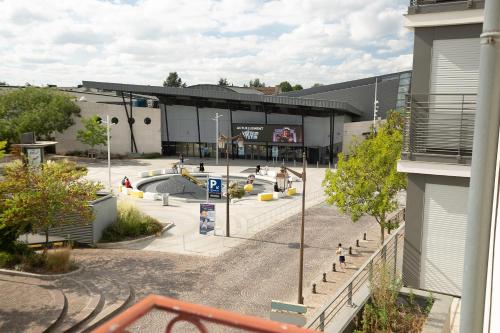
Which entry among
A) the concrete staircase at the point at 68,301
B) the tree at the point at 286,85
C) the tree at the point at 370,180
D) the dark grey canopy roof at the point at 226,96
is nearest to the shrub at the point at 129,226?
the concrete staircase at the point at 68,301

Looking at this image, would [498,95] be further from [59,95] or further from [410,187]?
[59,95]

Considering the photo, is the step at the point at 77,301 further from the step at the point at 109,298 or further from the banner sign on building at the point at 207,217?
the banner sign on building at the point at 207,217

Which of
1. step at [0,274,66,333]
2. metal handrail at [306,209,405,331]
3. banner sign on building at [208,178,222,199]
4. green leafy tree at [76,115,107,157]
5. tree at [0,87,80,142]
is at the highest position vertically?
tree at [0,87,80,142]

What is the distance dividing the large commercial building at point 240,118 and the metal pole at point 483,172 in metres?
52.3

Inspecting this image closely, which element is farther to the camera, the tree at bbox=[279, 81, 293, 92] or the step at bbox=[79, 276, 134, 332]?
the tree at bbox=[279, 81, 293, 92]

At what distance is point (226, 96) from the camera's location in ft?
188

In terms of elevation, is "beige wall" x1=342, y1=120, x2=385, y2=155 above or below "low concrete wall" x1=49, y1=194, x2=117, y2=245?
above

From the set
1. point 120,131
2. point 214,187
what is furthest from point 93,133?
point 214,187

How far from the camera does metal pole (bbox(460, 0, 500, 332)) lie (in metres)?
2.81

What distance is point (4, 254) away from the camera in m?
18.2

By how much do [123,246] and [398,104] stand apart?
52.8 meters

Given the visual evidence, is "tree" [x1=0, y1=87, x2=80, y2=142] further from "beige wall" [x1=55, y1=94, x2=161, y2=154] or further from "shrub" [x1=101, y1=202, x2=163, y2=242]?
"shrub" [x1=101, y1=202, x2=163, y2=242]

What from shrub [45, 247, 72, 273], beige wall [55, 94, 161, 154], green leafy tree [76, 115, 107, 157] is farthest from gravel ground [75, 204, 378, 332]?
beige wall [55, 94, 161, 154]

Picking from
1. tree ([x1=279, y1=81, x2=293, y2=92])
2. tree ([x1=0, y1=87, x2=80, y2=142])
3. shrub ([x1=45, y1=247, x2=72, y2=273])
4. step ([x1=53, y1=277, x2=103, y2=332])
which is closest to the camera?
step ([x1=53, y1=277, x2=103, y2=332])
